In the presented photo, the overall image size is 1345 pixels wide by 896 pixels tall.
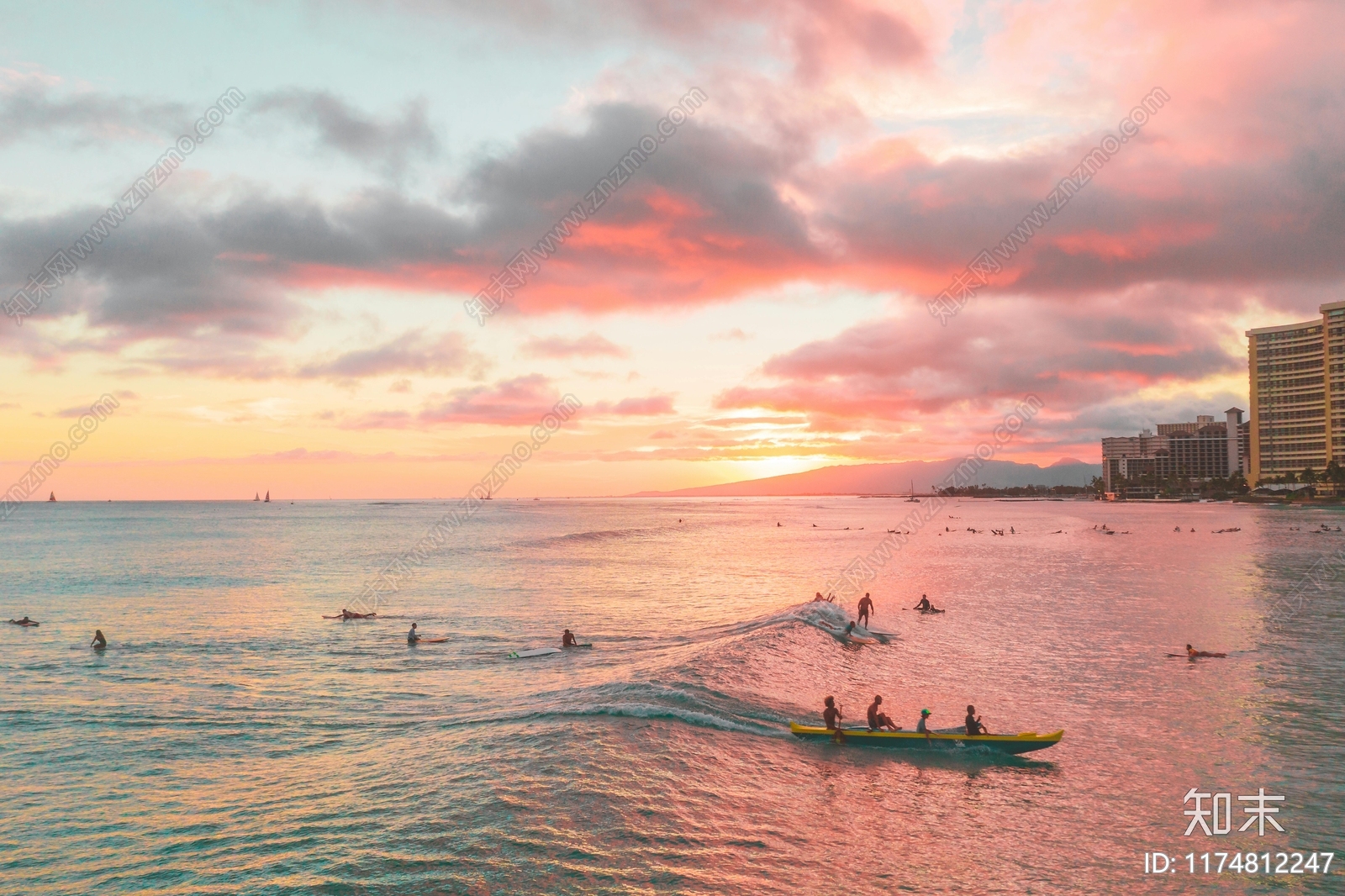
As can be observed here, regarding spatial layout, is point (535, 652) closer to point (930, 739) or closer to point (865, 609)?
point (930, 739)

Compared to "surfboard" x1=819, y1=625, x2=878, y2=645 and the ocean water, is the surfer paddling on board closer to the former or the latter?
the ocean water

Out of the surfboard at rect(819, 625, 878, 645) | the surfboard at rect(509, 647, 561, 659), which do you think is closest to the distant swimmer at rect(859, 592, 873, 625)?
the surfboard at rect(819, 625, 878, 645)

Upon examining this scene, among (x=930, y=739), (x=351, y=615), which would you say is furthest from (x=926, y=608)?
(x=351, y=615)

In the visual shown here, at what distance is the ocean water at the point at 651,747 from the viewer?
17609 millimetres

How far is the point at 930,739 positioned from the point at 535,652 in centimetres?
2299

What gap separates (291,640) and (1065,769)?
4333 centimetres

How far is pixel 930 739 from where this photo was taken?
25.7m

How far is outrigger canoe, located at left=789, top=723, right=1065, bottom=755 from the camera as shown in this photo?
24672mm

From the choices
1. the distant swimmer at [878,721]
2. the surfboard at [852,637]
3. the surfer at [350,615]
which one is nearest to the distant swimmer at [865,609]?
the surfboard at [852,637]

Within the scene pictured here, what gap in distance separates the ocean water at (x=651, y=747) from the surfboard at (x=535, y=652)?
0.77 m

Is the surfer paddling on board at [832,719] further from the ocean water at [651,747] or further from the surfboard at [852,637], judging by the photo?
the surfboard at [852,637]

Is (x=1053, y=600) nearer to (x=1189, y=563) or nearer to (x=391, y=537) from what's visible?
(x=1189, y=563)

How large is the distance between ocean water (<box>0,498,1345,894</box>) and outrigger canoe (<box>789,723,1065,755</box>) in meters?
0.49

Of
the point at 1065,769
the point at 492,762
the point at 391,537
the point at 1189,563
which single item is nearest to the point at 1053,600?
the point at 1189,563
